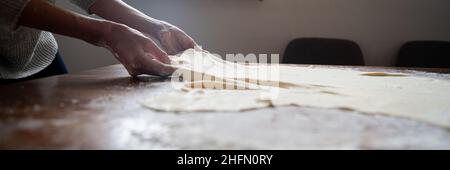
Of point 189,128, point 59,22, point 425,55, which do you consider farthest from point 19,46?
point 425,55

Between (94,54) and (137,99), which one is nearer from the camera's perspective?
(137,99)

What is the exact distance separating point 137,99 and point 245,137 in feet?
0.69

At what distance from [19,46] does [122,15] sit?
0.31 meters

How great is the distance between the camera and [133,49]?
0.60 m

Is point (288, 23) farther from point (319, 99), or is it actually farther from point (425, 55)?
point (319, 99)

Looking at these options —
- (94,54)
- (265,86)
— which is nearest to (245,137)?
(265,86)

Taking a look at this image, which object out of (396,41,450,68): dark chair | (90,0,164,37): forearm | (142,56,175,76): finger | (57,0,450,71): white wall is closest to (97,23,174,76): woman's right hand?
(142,56,175,76): finger

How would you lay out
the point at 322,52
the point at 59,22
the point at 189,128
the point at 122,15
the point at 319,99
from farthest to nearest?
the point at 322,52 → the point at 122,15 → the point at 59,22 → the point at 319,99 → the point at 189,128

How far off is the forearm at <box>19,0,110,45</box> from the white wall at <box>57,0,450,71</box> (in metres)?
1.08

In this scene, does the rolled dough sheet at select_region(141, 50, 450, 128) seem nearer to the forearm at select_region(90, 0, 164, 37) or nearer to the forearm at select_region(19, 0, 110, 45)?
the forearm at select_region(19, 0, 110, 45)

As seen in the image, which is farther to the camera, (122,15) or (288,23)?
(288,23)

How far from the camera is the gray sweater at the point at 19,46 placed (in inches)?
21.1

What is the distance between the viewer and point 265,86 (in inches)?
22.8
